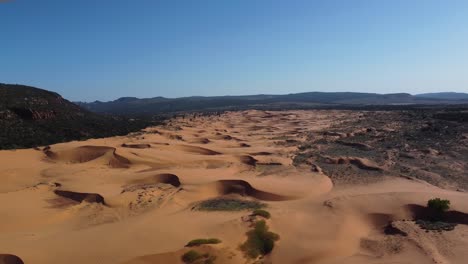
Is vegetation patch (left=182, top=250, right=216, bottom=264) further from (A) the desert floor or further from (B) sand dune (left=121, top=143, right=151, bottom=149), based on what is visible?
(B) sand dune (left=121, top=143, right=151, bottom=149)

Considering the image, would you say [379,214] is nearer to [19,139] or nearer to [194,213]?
[194,213]

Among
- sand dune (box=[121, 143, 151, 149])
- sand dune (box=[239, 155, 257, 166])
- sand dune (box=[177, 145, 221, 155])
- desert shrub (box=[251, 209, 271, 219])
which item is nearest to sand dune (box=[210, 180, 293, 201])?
desert shrub (box=[251, 209, 271, 219])

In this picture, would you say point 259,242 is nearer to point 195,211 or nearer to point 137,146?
point 195,211

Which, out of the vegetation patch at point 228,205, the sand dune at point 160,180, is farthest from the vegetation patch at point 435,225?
the sand dune at point 160,180

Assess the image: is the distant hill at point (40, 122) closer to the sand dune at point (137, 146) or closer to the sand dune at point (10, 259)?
the sand dune at point (137, 146)

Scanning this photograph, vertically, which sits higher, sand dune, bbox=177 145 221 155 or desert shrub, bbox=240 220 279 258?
desert shrub, bbox=240 220 279 258

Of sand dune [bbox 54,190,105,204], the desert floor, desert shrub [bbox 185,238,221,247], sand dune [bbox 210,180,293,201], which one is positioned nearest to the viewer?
the desert floor

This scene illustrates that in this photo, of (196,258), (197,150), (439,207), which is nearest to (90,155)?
(197,150)
